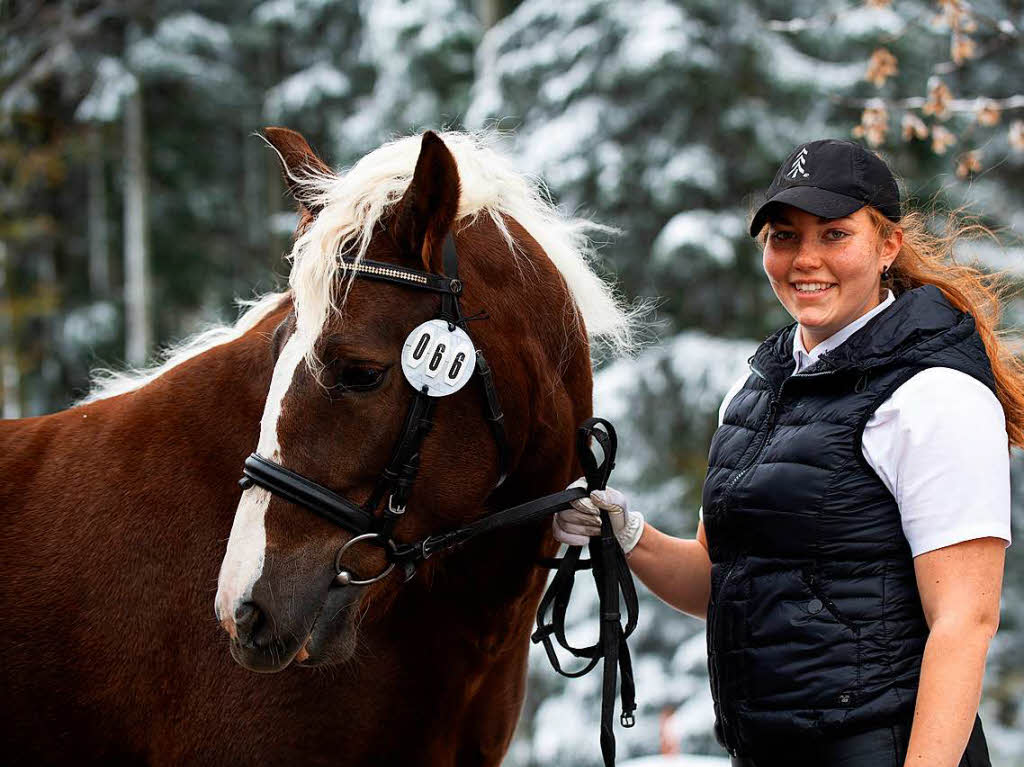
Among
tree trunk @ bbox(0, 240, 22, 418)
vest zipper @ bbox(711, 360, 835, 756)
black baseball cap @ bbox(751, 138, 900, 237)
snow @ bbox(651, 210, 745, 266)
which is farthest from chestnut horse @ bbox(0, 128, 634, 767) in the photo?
tree trunk @ bbox(0, 240, 22, 418)

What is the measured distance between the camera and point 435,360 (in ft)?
7.27

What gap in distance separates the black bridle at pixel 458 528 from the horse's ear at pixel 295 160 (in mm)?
483

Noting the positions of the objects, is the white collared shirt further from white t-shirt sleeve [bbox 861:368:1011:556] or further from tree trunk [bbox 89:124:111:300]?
tree trunk [bbox 89:124:111:300]

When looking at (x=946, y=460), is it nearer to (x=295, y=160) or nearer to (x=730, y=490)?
(x=730, y=490)

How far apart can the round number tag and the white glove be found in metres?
0.53

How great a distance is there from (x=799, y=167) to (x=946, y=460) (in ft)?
2.43

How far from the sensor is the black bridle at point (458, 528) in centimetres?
216

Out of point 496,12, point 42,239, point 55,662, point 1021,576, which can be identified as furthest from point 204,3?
point 55,662

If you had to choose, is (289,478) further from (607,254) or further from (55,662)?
(607,254)

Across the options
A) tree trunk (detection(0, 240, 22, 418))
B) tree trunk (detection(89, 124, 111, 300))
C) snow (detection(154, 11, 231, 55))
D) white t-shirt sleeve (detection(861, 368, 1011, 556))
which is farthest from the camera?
tree trunk (detection(89, 124, 111, 300))

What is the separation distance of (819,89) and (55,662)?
26.0 feet

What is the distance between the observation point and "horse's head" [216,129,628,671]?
2.14 meters

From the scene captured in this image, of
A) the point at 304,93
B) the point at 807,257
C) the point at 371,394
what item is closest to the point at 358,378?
the point at 371,394

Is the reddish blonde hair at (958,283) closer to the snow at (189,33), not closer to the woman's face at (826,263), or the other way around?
the woman's face at (826,263)
